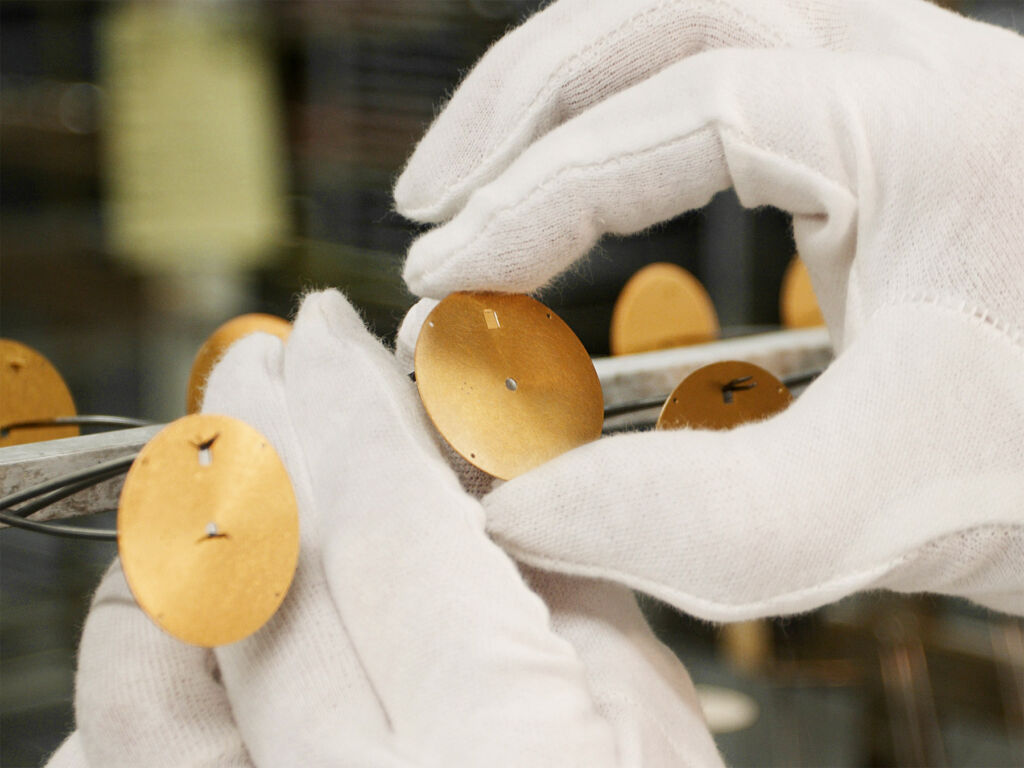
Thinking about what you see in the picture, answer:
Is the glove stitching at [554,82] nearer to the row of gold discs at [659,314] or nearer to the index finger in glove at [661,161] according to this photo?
the index finger in glove at [661,161]

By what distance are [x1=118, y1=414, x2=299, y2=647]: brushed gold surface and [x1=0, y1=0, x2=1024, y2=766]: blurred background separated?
31.7 inches

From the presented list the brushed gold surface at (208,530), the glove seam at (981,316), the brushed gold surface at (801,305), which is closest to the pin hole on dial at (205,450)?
the brushed gold surface at (208,530)

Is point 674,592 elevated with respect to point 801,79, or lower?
lower

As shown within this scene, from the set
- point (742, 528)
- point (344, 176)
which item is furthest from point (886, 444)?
point (344, 176)

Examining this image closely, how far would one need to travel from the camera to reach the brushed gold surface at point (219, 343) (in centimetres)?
38

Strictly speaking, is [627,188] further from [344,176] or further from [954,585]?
[344,176]

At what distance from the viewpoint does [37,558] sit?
111cm

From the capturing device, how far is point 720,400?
36cm

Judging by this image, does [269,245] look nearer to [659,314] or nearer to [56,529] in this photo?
[659,314]

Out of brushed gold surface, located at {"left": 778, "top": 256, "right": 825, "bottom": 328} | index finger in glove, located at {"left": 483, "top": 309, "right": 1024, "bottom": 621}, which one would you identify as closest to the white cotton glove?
index finger in glove, located at {"left": 483, "top": 309, "right": 1024, "bottom": 621}

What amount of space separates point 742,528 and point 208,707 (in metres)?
0.17

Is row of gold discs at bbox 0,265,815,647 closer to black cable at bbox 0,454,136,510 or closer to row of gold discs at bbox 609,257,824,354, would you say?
black cable at bbox 0,454,136,510

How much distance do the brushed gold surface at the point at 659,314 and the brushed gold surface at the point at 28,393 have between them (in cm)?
30

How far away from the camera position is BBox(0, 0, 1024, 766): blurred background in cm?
109
